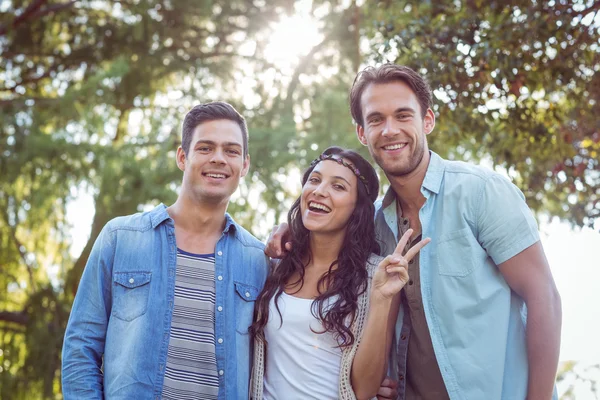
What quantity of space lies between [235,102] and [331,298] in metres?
6.83

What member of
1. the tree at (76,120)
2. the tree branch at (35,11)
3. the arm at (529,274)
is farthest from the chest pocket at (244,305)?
the tree branch at (35,11)

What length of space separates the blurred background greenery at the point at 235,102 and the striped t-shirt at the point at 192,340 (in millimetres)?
2124

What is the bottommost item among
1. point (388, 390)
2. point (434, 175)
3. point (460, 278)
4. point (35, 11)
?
point (388, 390)

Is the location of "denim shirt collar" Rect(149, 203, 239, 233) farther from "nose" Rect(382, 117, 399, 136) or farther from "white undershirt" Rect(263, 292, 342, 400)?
"nose" Rect(382, 117, 399, 136)

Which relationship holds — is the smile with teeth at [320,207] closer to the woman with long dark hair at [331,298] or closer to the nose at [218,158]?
the woman with long dark hair at [331,298]

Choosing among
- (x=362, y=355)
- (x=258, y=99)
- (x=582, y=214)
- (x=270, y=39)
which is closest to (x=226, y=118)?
(x=362, y=355)

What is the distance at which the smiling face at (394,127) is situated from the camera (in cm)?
297

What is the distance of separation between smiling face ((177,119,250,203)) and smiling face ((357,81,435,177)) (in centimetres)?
67

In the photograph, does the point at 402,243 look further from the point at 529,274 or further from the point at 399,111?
the point at 399,111

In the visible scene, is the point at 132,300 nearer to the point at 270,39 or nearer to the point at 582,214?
the point at 582,214

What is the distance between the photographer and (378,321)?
2766 millimetres

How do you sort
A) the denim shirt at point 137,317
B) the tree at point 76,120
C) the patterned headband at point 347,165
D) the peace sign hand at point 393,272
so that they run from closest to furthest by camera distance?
the peace sign hand at point 393,272 < the denim shirt at point 137,317 < the patterned headband at point 347,165 < the tree at point 76,120

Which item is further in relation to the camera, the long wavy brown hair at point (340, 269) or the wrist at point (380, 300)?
the long wavy brown hair at point (340, 269)

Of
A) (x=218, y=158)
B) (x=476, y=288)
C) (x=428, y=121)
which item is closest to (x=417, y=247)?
(x=476, y=288)
